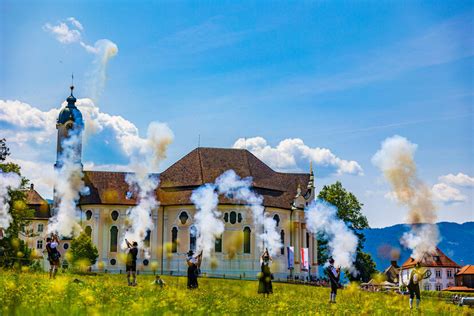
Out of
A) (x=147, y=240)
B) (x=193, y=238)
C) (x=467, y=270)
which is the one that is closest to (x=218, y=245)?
(x=193, y=238)

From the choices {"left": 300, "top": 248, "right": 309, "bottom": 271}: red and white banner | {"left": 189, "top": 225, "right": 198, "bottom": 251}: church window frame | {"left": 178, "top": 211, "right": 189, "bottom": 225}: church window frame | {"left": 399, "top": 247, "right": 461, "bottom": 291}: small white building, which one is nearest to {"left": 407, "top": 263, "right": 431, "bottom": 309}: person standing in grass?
{"left": 300, "top": 248, "right": 309, "bottom": 271}: red and white banner

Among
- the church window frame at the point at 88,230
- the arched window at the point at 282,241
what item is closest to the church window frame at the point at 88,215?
the church window frame at the point at 88,230

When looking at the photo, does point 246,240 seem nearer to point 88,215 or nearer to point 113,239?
point 113,239

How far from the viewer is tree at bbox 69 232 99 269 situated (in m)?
74.2

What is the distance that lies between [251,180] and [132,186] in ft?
49.1

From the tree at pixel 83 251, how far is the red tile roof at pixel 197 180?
310 inches

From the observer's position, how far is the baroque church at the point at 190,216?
80.5 metres

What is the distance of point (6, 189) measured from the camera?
68625mm

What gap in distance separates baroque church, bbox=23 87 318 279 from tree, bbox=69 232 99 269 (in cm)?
387

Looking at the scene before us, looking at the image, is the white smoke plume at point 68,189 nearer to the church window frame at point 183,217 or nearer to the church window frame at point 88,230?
the church window frame at point 88,230

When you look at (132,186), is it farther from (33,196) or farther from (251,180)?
(33,196)

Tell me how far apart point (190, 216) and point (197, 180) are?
485 centimetres

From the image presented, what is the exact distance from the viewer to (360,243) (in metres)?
92.4

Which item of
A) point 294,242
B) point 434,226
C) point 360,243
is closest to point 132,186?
point 294,242
